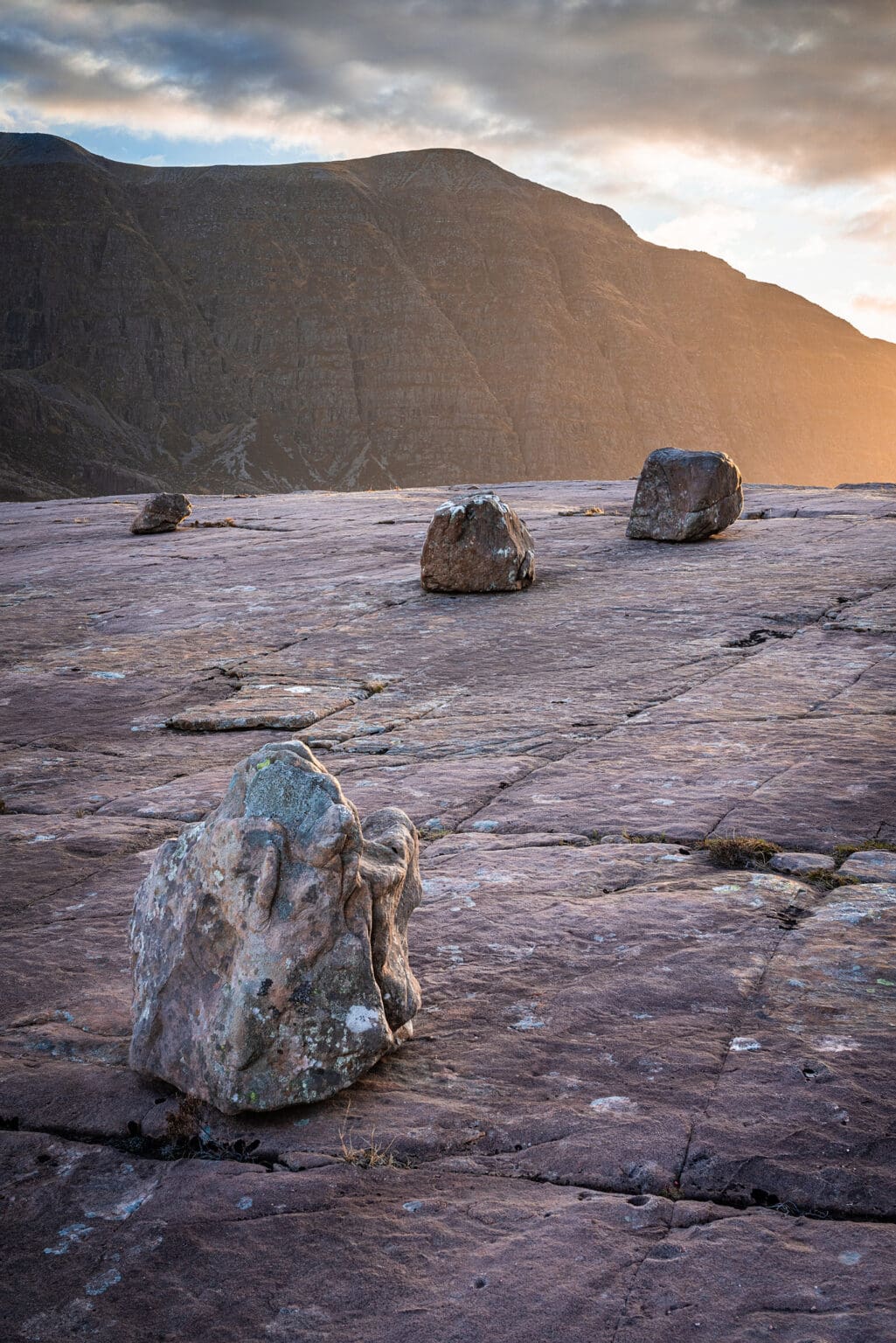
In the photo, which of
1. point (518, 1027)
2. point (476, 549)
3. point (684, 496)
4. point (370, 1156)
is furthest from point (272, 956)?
point (684, 496)

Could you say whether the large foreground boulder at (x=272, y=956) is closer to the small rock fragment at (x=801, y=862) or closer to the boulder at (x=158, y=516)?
the small rock fragment at (x=801, y=862)

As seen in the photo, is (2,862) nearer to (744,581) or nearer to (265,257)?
(744,581)

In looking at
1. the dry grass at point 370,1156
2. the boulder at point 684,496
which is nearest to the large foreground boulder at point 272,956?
the dry grass at point 370,1156

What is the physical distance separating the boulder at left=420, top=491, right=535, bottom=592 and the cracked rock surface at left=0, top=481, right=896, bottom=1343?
222 centimetres

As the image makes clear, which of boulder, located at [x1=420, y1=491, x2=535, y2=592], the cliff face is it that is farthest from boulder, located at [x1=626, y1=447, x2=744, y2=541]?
the cliff face

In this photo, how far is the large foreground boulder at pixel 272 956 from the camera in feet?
8.97

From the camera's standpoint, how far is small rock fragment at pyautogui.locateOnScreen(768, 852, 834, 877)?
4043mm

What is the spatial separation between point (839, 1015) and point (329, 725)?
4195 mm

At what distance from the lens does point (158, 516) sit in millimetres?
15570

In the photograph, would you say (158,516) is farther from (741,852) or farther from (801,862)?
(801,862)

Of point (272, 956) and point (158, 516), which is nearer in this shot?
point (272, 956)

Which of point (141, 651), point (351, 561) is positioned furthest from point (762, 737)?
point (351, 561)

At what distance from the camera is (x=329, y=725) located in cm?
668

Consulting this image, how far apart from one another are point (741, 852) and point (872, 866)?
1.59ft
